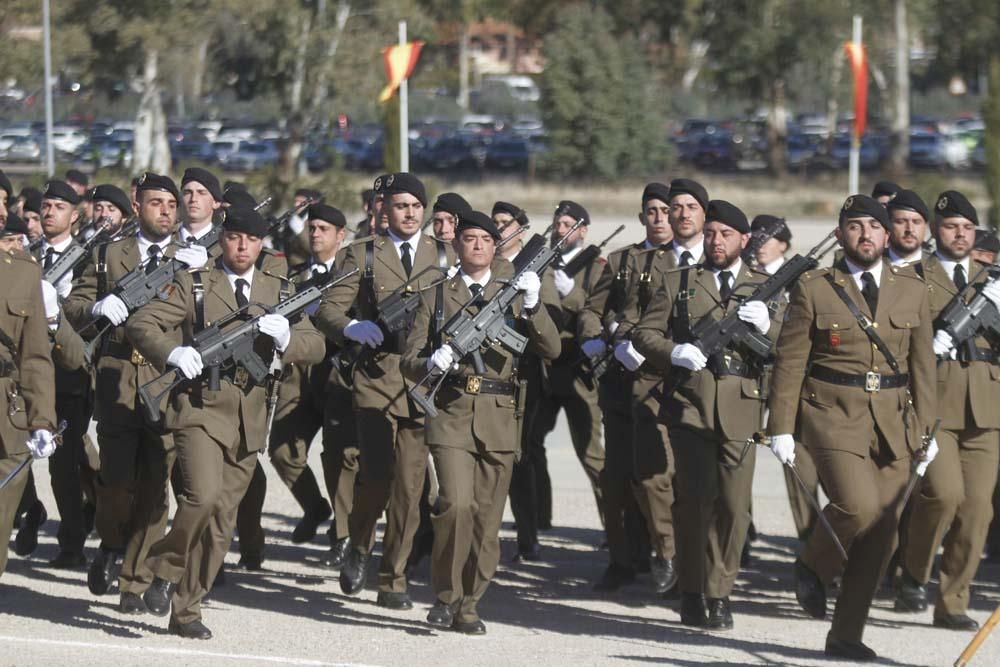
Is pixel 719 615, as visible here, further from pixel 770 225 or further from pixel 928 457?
pixel 770 225

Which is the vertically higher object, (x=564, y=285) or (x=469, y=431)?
(x=564, y=285)

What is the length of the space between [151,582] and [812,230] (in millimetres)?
27059

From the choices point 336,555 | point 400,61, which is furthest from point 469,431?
point 400,61

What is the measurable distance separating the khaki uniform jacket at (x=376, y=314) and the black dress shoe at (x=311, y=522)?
168cm

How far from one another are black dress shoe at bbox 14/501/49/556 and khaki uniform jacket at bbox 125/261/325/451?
256cm

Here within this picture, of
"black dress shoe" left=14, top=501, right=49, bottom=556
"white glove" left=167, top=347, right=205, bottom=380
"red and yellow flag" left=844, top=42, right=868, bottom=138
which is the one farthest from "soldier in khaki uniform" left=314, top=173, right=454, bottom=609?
"red and yellow flag" left=844, top=42, right=868, bottom=138

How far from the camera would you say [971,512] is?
29.8ft

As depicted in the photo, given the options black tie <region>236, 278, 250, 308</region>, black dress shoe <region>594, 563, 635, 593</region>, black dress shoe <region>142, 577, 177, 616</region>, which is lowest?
black dress shoe <region>594, 563, 635, 593</region>

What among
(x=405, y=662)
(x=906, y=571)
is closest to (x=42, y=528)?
(x=405, y=662)

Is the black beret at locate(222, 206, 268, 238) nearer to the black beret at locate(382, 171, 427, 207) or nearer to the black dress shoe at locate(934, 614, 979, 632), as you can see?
the black beret at locate(382, 171, 427, 207)

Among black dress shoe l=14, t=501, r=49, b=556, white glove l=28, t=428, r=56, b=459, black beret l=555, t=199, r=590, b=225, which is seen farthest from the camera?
black beret l=555, t=199, r=590, b=225

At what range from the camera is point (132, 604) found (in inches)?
356

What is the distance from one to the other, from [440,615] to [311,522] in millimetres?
2603

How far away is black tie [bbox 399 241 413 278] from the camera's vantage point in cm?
968
